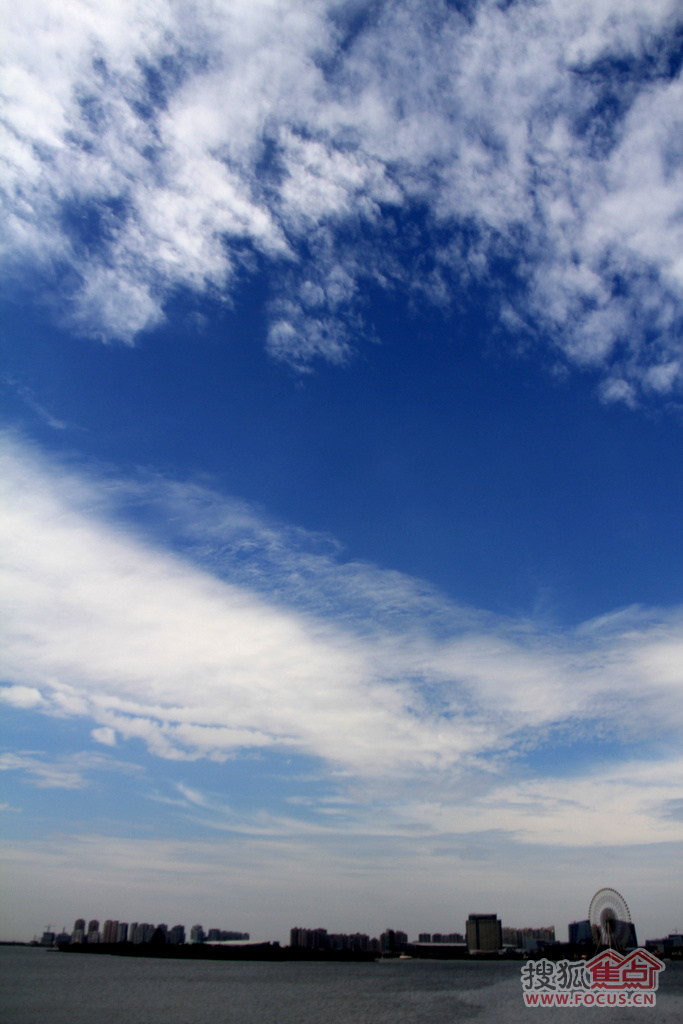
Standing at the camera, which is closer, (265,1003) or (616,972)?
(265,1003)

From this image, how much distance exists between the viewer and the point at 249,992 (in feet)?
Result: 449

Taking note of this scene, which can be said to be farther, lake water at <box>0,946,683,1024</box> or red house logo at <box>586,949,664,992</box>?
red house logo at <box>586,949,664,992</box>

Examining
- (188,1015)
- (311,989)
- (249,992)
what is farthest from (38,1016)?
(311,989)

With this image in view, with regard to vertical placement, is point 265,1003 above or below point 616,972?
above

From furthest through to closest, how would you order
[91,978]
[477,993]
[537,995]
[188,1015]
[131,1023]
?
[91,978], [477,993], [537,995], [188,1015], [131,1023]

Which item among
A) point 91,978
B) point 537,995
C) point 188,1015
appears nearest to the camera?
point 188,1015

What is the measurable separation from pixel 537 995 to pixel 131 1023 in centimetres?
9569

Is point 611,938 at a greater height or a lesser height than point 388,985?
greater

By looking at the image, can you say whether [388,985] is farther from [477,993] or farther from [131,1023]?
[131,1023]

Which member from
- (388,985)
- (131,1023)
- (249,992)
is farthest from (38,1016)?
(388,985)

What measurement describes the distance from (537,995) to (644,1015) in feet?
151

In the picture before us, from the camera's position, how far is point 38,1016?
86.9 meters

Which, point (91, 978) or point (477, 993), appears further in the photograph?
point (91, 978)

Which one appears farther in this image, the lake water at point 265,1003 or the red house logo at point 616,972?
the red house logo at point 616,972
